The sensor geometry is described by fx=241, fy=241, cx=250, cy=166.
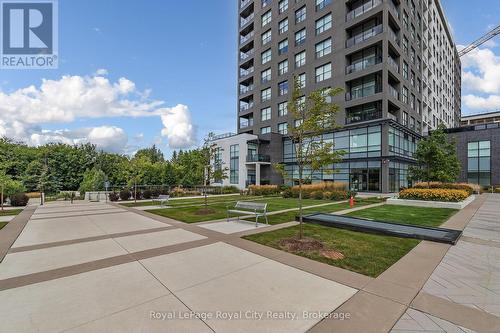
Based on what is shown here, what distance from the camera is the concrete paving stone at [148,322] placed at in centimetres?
330

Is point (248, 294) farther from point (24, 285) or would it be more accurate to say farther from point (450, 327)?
point (24, 285)

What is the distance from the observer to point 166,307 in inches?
153

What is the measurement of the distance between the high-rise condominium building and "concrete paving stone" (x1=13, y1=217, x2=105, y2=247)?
1089 inches

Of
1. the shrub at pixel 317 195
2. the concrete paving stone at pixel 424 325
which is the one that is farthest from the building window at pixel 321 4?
the concrete paving stone at pixel 424 325

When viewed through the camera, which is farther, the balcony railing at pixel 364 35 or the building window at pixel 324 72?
the building window at pixel 324 72

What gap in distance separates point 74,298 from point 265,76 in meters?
43.2

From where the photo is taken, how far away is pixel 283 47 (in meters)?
39.8

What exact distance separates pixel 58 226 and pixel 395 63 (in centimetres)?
3762

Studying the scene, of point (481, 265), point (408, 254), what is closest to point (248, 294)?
point (408, 254)

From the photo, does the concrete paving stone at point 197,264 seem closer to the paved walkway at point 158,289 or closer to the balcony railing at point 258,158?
the paved walkway at point 158,289

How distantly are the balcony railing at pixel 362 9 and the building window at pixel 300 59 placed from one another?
7398 mm

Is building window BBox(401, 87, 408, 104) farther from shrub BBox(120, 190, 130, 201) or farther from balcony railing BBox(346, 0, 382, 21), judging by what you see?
shrub BBox(120, 190, 130, 201)

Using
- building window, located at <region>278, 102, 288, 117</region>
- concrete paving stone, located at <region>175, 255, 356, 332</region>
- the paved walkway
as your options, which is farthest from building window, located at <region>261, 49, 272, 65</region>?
concrete paving stone, located at <region>175, 255, 356, 332</region>

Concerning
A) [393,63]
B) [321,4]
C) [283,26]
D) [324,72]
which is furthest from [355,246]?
[283,26]
